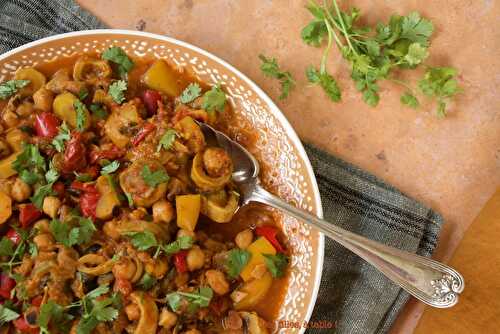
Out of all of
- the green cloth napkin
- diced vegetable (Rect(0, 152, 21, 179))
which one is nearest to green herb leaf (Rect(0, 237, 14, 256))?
diced vegetable (Rect(0, 152, 21, 179))

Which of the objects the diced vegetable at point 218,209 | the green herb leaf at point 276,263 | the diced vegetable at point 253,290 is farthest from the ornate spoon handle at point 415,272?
the diced vegetable at point 218,209

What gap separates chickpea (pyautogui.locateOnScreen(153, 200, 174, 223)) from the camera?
3.08 metres

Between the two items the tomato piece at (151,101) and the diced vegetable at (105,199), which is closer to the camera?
the diced vegetable at (105,199)

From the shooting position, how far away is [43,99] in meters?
3.28

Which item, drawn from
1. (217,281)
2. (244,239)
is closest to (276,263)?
(244,239)

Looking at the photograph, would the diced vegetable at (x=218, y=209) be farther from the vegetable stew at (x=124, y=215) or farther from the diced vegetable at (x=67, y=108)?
the diced vegetable at (x=67, y=108)

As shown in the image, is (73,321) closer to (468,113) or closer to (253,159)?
(253,159)

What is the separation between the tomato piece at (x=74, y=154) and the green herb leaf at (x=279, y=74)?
1262 mm

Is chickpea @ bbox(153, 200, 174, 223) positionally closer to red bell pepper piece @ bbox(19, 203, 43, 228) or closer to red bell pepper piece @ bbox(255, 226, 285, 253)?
red bell pepper piece @ bbox(255, 226, 285, 253)

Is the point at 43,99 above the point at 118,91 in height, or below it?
below

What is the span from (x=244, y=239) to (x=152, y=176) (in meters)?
0.67

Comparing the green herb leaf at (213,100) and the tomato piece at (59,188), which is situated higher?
the green herb leaf at (213,100)

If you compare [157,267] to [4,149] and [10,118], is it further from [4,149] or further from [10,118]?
[10,118]

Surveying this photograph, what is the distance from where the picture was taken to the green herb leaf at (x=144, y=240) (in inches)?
118
